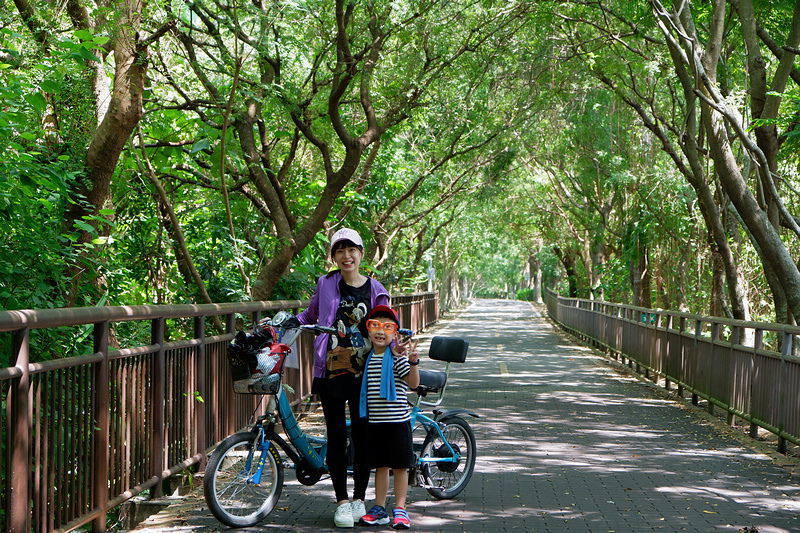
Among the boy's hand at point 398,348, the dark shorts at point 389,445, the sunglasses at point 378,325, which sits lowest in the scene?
the dark shorts at point 389,445

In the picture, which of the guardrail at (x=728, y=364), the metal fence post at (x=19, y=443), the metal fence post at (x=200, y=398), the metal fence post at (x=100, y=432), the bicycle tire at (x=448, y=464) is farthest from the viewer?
the guardrail at (x=728, y=364)

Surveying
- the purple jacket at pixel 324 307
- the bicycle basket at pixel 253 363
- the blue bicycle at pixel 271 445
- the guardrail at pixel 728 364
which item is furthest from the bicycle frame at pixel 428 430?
the guardrail at pixel 728 364

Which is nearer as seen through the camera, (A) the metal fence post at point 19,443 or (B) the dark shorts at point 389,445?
(A) the metal fence post at point 19,443

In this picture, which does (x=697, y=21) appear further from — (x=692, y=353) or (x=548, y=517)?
(x=548, y=517)

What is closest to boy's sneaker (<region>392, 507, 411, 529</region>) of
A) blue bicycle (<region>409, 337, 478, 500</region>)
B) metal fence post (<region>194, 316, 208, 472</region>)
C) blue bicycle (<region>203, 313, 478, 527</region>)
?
blue bicycle (<region>203, 313, 478, 527</region>)

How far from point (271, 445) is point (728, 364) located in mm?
7314

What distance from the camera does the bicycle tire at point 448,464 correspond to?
21.4 feet

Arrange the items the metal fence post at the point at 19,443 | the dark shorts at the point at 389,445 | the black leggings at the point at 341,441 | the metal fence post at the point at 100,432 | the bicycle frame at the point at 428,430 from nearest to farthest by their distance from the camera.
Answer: the metal fence post at the point at 19,443
the metal fence post at the point at 100,432
the dark shorts at the point at 389,445
the black leggings at the point at 341,441
the bicycle frame at the point at 428,430

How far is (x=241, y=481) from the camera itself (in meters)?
5.76

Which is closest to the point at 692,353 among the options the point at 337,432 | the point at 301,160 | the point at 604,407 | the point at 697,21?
the point at 604,407

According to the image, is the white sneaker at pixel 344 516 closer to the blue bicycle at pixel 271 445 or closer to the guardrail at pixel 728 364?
the blue bicycle at pixel 271 445

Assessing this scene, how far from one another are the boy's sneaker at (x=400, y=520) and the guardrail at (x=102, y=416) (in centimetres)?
175

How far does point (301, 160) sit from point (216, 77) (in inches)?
208

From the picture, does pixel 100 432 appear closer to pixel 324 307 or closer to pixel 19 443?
pixel 19 443
